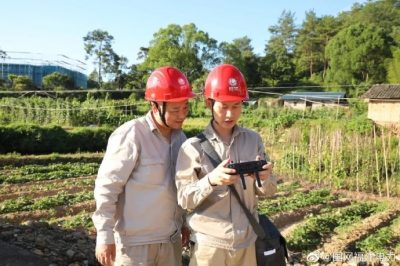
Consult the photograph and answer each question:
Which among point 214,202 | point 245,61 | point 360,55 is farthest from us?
point 245,61

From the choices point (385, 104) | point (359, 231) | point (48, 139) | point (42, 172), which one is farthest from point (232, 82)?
point (385, 104)

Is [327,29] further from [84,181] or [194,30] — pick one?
[84,181]

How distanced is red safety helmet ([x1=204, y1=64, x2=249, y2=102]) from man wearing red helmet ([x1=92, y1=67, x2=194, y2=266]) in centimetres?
17

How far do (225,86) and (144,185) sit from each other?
2.30ft

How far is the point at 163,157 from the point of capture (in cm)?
243

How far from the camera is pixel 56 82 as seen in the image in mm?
40438

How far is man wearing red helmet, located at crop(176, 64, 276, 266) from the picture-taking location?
2184mm

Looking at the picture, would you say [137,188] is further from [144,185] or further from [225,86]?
[225,86]

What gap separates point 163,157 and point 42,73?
52.3 m

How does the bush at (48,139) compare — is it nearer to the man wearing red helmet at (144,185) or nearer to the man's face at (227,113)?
the man wearing red helmet at (144,185)

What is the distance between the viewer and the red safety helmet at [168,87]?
2.39 m

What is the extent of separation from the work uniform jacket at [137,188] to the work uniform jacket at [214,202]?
187mm

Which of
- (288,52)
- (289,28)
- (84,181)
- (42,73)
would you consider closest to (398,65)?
(288,52)

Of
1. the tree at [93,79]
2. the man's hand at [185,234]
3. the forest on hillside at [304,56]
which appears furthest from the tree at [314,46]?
the man's hand at [185,234]
